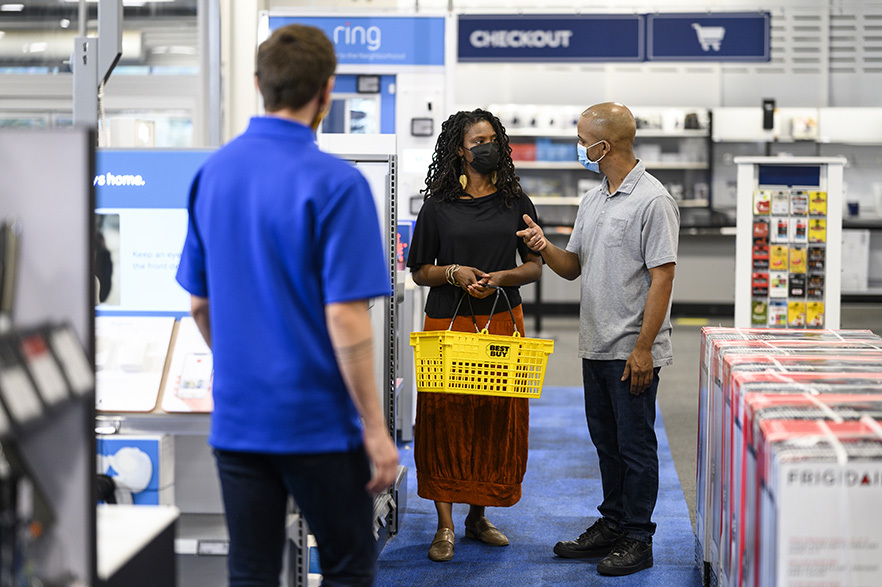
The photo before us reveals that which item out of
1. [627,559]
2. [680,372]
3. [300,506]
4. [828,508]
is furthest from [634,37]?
[300,506]

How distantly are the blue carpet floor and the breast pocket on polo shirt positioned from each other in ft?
4.19

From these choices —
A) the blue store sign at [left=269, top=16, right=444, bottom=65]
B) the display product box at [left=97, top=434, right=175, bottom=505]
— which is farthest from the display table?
the blue store sign at [left=269, top=16, right=444, bottom=65]

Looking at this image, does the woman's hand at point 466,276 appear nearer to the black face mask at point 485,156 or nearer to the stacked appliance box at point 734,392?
the black face mask at point 485,156

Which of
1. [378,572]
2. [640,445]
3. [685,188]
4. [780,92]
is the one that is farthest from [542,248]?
[780,92]

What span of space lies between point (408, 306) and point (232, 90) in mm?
4540

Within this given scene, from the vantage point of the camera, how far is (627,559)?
11.5 ft

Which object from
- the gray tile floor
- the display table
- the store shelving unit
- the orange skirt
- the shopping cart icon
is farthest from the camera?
the shopping cart icon

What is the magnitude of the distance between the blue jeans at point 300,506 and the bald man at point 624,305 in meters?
1.65

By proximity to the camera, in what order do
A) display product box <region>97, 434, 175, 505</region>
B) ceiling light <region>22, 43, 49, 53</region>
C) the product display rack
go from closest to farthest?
display product box <region>97, 434, 175, 505</region> → the product display rack → ceiling light <region>22, 43, 49, 53</region>

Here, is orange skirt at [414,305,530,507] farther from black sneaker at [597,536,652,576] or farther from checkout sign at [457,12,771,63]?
checkout sign at [457,12,771,63]

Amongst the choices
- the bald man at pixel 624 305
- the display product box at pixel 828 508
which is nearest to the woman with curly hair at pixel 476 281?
the bald man at pixel 624 305

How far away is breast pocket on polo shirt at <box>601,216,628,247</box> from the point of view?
339 cm

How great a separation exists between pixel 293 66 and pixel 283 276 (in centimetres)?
43

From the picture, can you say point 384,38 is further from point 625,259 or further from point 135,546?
point 135,546
